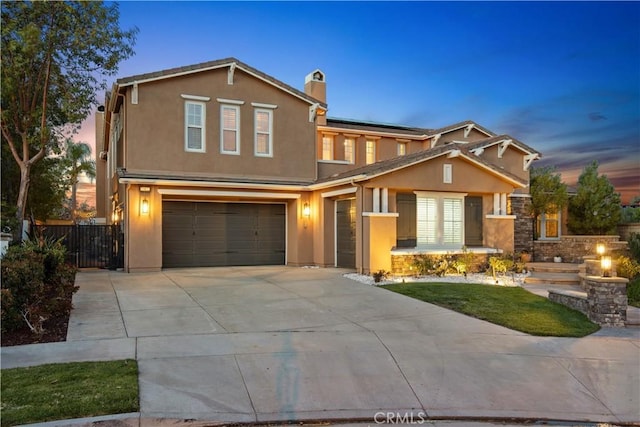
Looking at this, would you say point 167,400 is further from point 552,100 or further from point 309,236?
point 552,100

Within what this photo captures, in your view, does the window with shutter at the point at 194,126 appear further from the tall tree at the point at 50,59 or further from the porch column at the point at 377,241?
the porch column at the point at 377,241

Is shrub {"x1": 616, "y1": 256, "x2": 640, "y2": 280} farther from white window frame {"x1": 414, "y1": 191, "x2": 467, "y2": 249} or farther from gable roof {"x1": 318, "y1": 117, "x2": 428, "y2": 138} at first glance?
gable roof {"x1": 318, "y1": 117, "x2": 428, "y2": 138}

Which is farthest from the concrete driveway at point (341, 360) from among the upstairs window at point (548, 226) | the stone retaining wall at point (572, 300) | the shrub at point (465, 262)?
the upstairs window at point (548, 226)

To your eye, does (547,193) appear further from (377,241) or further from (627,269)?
(377,241)

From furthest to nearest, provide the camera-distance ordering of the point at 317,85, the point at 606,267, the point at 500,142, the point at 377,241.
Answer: the point at 317,85 → the point at 500,142 → the point at 377,241 → the point at 606,267

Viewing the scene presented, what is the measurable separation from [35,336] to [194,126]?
33.0 ft

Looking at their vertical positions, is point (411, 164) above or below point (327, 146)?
below

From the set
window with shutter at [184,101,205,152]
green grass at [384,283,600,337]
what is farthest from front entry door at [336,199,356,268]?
window with shutter at [184,101,205,152]

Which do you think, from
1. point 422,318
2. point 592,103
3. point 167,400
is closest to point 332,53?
point 592,103

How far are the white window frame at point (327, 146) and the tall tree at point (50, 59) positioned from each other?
27.9 ft

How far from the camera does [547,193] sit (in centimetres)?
2061

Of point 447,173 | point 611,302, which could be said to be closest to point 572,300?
point 611,302

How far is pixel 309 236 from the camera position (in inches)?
690

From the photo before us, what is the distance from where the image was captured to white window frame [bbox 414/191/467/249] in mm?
15562
